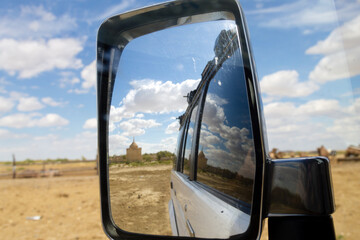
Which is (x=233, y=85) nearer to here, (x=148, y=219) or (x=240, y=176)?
(x=240, y=176)

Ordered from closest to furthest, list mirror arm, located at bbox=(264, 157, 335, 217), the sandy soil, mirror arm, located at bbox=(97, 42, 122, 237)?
mirror arm, located at bbox=(264, 157, 335, 217) → the sandy soil → mirror arm, located at bbox=(97, 42, 122, 237)

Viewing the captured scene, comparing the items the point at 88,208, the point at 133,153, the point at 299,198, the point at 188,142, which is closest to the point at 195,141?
the point at 188,142

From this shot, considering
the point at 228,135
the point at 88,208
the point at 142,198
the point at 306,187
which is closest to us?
the point at 306,187

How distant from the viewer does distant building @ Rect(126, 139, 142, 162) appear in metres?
1.12

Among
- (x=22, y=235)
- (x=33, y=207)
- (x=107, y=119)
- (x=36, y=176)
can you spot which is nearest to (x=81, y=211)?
(x=33, y=207)

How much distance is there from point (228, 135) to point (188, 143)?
20cm

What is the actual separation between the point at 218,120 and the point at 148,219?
438 millimetres

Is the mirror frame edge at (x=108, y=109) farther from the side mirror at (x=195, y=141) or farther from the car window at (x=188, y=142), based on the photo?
the car window at (x=188, y=142)

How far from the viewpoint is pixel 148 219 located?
3.91 feet

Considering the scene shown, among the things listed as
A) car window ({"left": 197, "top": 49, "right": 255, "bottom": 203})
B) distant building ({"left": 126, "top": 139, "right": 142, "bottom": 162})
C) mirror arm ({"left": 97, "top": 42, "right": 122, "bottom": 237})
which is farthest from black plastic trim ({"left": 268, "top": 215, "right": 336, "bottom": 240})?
mirror arm ({"left": 97, "top": 42, "right": 122, "bottom": 237})

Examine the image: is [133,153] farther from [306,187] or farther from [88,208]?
[88,208]

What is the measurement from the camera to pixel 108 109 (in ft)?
4.10

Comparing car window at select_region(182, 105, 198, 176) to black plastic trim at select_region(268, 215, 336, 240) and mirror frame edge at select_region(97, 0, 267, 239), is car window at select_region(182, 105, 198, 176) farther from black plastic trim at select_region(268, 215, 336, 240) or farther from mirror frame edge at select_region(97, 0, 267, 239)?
black plastic trim at select_region(268, 215, 336, 240)

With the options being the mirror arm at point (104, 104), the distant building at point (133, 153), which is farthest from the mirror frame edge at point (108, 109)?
the distant building at point (133, 153)
